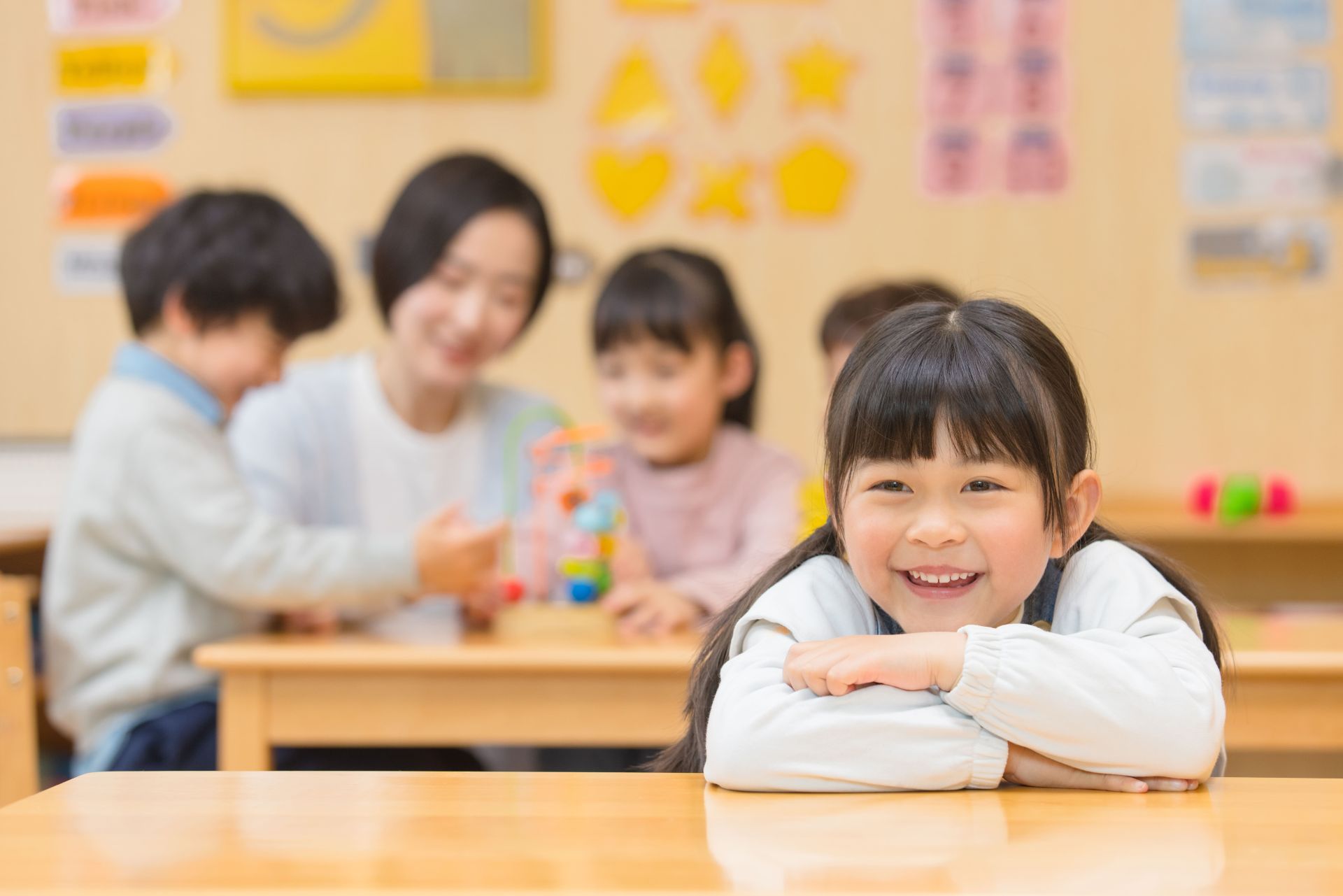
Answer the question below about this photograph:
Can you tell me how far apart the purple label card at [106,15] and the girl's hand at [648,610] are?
6.35 feet

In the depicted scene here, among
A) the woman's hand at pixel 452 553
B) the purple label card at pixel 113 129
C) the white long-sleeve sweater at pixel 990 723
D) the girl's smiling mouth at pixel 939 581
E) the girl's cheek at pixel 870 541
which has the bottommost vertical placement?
the woman's hand at pixel 452 553

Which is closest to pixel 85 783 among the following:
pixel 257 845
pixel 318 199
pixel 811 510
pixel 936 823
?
pixel 257 845

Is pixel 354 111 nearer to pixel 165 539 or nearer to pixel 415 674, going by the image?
pixel 165 539

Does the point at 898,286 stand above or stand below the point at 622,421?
above

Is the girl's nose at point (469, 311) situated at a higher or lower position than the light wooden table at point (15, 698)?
higher

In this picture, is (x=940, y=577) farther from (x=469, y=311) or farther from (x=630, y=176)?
(x=630, y=176)

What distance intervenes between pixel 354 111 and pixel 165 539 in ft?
5.00

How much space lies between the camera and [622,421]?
192cm

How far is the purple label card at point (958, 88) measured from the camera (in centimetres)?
277

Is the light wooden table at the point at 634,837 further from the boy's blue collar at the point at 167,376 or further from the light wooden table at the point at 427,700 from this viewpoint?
the boy's blue collar at the point at 167,376

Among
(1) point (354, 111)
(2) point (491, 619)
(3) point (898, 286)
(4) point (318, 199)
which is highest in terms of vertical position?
(1) point (354, 111)

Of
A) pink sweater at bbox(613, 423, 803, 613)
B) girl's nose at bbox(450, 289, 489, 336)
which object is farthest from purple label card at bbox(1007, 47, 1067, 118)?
girl's nose at bbox(450, 289, 489, 336)

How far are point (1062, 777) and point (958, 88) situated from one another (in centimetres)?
222

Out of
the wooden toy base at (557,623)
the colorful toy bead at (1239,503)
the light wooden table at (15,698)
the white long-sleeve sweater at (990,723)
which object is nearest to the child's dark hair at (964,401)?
the white long-sleeve sweater at (990,723)
